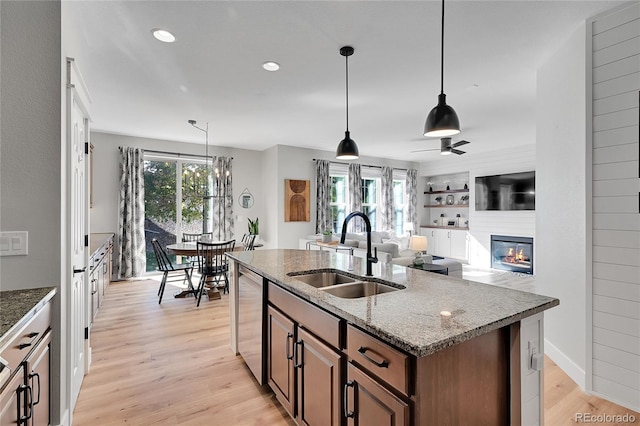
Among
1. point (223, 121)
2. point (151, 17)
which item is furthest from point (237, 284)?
point (223, 121)

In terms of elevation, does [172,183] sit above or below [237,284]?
above

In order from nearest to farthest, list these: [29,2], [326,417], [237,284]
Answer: [326,417], [29,2], [237,284]

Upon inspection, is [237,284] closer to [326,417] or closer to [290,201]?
[326,417]

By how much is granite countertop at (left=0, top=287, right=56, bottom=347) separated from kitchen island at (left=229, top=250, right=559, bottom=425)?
1131 mm

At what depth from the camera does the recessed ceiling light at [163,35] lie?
2475mm

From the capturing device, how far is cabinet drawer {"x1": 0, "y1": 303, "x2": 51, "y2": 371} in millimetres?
1153

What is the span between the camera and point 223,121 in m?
4.87

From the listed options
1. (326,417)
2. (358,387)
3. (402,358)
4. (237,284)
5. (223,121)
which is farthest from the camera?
(223,121)

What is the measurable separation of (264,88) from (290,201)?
10.6 ft

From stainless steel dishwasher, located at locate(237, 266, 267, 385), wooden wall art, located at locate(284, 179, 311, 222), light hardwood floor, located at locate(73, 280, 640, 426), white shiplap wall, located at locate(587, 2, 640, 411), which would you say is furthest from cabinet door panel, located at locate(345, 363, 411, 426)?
wooden wall art, located at locate(284, 179, 311, 222)

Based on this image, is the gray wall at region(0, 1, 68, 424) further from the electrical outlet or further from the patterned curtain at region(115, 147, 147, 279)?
the patterned curtain at region(115, 147, 147, 279)

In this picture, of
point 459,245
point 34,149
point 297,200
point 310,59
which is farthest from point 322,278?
point 459,245

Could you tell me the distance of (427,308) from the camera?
1368mm

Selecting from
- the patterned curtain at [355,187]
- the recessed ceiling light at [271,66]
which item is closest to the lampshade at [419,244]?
the patterned curtain at [355,187]
